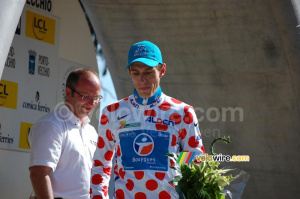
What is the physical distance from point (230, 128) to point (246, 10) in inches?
53.3

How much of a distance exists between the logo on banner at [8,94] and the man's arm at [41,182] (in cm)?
165

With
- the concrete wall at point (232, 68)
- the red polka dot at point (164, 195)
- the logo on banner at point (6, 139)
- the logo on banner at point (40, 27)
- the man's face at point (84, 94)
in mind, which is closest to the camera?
the red polka dot at point (164, 195)

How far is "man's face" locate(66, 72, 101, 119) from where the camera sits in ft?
13.8

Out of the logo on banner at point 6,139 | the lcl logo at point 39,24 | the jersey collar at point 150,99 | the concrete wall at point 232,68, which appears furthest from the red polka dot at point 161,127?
the lcl logo at point 39,24

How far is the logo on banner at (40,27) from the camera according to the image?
5.86 meters

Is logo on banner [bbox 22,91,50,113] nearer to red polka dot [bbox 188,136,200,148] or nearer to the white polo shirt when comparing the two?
the white polo shirt

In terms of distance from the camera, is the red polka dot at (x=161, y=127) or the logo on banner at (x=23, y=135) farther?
the logo on banner at (x=23, y=135)

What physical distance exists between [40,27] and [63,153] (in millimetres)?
2240

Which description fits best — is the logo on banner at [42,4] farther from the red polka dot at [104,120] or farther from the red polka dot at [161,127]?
the red polka dot at [161,127]

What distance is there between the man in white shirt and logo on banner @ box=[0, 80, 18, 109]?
52.0 inches

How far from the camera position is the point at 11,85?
219 inches

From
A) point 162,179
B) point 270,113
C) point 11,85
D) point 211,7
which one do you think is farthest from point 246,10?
point 162,179

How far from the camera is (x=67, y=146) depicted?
4121 millimetres

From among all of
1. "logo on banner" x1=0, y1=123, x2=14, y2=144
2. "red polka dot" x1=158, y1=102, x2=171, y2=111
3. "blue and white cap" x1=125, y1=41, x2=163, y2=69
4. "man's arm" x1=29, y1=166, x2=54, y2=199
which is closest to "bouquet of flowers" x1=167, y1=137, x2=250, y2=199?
"red polka dot" x1=158, y1=102, x2=171, y2=111
